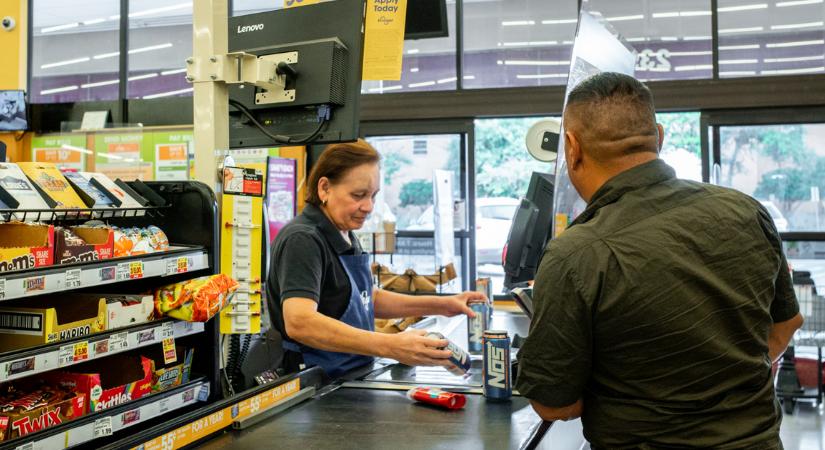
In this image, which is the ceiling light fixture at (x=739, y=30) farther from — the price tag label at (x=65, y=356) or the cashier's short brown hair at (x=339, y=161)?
the price tag label at (x=65, y=356)

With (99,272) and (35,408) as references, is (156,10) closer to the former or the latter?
(99,272)

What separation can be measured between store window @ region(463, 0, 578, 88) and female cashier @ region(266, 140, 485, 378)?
14.4ft

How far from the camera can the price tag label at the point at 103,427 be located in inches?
56.4

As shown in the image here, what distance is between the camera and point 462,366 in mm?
1912

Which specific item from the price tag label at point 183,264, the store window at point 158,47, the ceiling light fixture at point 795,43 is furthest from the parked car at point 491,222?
the price tag label at point 183,264

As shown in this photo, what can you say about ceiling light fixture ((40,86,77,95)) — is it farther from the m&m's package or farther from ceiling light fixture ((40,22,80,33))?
the m&m's package

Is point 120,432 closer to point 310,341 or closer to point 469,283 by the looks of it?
point 310,341

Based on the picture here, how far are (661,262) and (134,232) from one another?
1.14 m

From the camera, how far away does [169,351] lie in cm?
167

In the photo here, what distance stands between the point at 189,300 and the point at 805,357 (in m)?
5.00

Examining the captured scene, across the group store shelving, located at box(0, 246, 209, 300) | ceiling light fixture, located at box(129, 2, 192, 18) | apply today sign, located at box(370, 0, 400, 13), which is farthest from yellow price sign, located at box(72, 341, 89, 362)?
ceiling light fixture, located at box(129, 2, 192, 18)

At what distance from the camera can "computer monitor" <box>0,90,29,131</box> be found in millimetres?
6582

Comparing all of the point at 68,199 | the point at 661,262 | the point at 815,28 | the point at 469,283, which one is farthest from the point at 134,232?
the point at 815,28

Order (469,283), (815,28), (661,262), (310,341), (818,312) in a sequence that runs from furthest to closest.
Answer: (469,283), (815,28), (818,312), (310,341), (661,262)
